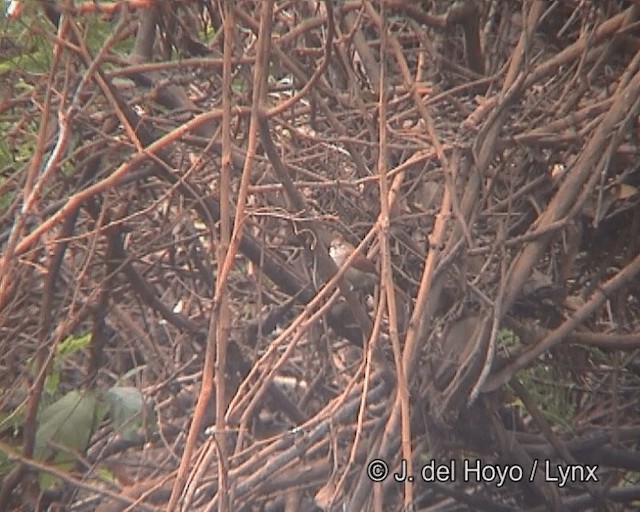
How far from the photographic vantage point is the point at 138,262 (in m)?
2.47

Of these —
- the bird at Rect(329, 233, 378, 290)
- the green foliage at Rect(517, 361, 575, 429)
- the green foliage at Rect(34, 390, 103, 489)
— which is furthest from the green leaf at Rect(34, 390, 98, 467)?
the green foliage at Rect(517, 361, 575, 429)

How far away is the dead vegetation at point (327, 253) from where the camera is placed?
2055 millimetres

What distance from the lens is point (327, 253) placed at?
7.02 ft

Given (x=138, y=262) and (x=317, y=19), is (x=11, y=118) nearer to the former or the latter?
(x=138, y=262)

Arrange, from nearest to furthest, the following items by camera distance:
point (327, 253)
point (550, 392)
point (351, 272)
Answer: point (327, 253)
point (351, 272)
point (550, 392)

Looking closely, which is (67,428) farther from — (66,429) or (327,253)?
(327,253)

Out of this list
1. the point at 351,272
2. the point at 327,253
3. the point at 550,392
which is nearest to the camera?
the point at 327,253

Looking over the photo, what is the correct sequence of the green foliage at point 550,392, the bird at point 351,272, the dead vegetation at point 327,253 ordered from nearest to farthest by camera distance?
the dead vegetation at point 327,253 < the bird at point 351,272 < the green foliage at point 550,392

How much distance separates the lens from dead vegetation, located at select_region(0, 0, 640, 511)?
2.05 metres

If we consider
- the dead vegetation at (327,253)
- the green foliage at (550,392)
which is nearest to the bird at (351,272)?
the dead vegetation at (327,253)

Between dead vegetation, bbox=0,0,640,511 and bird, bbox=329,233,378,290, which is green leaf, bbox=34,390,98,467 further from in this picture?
bird, bbox=329,233,378,290

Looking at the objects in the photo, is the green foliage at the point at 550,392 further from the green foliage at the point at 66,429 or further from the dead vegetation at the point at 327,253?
the green foliage at the point at 66,429

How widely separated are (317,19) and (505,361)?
752 millimetres

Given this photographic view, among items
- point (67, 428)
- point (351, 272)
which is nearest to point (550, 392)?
point (351, 272)
